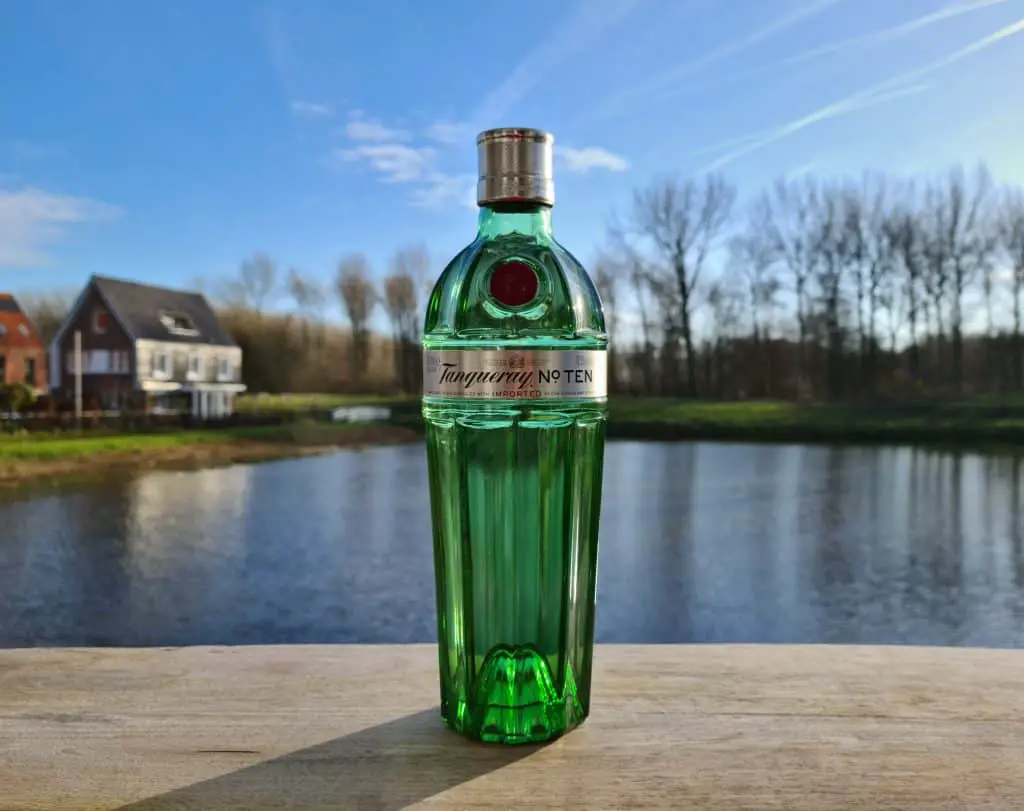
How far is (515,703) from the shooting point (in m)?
0.57

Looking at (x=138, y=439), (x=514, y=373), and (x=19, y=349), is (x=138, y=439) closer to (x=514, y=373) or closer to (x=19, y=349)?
(x=19, y=349)

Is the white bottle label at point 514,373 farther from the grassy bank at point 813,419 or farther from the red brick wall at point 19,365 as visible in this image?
the red brick wall at point 19,365

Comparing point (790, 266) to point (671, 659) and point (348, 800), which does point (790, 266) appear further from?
point (348, 800)

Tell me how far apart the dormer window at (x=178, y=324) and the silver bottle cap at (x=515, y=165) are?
2.35m

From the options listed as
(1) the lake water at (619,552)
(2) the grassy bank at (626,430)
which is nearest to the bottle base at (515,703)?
(1) the lake water at (619,552)

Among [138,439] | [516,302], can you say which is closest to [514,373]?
[516,302]

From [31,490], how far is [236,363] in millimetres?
685

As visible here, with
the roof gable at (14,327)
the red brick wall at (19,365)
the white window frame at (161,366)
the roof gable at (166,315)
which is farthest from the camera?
the white window frame at (161,366)

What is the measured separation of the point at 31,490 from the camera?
2443mm

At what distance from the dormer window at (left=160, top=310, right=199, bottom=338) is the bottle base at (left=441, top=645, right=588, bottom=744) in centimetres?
235

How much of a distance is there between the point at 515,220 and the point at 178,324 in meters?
2.44

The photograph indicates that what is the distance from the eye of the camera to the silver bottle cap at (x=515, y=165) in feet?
1.75

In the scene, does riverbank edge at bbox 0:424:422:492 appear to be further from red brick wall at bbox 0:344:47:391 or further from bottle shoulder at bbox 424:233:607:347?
bottle shoulder at bbox 424:233:607:347

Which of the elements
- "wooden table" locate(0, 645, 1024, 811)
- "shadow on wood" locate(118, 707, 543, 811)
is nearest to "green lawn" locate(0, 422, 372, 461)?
"wooden table" locate(0, 645, 1024, 811)
